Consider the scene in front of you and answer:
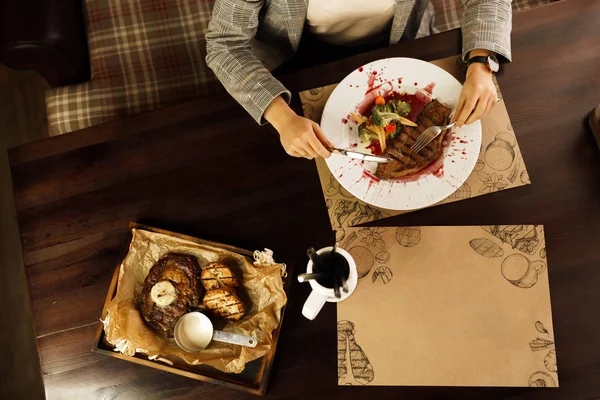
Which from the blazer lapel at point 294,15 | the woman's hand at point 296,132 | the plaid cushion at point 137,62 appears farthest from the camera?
the plaid cushion at point 137,62

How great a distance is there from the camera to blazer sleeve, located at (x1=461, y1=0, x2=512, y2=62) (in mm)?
1408

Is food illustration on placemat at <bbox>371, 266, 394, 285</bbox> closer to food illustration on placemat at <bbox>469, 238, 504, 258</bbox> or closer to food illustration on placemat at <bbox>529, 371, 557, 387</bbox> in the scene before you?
food illustration on placemat at <bbox>469, 238, 504, 258</bbox>

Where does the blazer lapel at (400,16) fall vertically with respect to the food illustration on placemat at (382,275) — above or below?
above

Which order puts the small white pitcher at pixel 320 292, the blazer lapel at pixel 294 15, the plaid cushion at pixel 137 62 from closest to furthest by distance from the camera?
the small white pitcher at pixel 320 292 < the blazer lapel at pixel 294 15 < the plaid cushion at pixel 137 62

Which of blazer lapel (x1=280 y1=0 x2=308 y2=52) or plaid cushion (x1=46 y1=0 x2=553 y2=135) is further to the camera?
plaid cushion (x1=46 y1=0 x2=553 y2=135)

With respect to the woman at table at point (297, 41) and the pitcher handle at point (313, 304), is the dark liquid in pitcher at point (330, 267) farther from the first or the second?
the woman at table at point (297, 41)

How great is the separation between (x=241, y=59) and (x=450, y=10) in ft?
4.13

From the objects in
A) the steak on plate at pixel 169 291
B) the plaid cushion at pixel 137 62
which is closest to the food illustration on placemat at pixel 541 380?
the steak on plate at pixel 169 291

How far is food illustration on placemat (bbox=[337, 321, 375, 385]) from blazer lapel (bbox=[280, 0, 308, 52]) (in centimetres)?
108

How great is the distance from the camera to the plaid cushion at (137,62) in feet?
6.70

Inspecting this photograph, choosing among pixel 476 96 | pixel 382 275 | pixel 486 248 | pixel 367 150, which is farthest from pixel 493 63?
pixel 382 275

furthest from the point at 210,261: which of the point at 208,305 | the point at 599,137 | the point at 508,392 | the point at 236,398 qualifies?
the point at 599,137

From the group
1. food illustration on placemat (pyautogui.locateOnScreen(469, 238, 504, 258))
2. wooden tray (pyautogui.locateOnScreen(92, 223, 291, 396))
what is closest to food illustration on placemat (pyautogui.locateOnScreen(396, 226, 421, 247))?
food illustration on placemat (pyautogui.locateOnScreen(469, 238, 504, 258))

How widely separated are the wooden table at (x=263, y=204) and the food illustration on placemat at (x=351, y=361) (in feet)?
0.09
